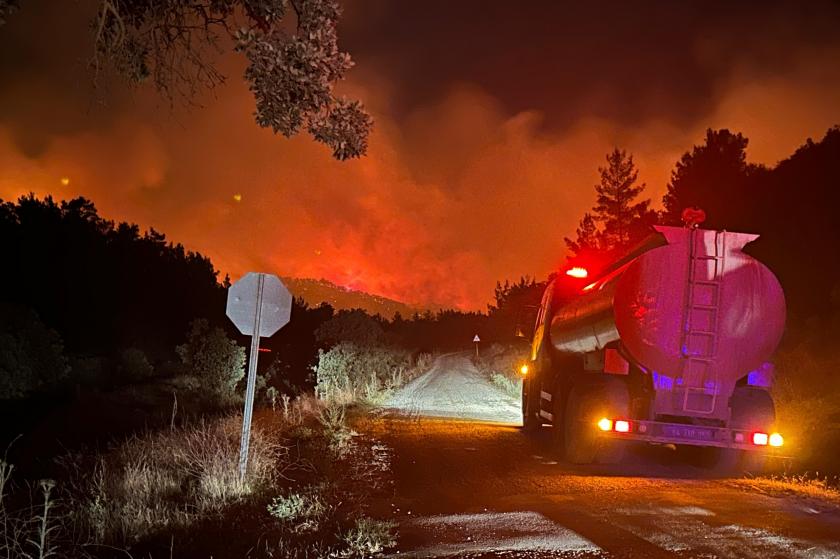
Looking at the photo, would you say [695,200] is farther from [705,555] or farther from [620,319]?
[705,555]

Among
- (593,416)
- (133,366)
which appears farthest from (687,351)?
(133,366)

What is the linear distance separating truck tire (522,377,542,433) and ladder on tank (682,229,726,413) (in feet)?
16.1

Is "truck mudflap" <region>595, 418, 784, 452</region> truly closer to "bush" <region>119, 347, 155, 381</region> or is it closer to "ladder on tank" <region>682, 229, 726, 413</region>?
"ladder on tank" <region>682, 229, 726, 413</region>

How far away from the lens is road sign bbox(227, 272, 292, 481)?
840cm

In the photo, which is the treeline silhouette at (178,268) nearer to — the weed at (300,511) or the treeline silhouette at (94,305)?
the treeline silhouette at (94,305)

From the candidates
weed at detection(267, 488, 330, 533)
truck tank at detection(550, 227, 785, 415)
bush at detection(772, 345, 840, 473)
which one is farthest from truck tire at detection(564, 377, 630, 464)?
weed at detection(267, 488, 330, 533)

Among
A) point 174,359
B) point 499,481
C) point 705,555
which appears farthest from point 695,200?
point 174,359

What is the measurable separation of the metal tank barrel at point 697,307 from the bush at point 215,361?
86.8 feet

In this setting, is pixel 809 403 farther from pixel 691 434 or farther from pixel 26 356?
pixel 26 356

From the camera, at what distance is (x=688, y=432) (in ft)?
33.0

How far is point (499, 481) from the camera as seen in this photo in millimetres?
9359

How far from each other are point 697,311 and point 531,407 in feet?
19.3

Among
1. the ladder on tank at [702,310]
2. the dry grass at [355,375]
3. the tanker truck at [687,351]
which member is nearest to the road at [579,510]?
the tanker truck at [687,351]

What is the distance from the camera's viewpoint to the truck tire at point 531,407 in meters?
14.6
